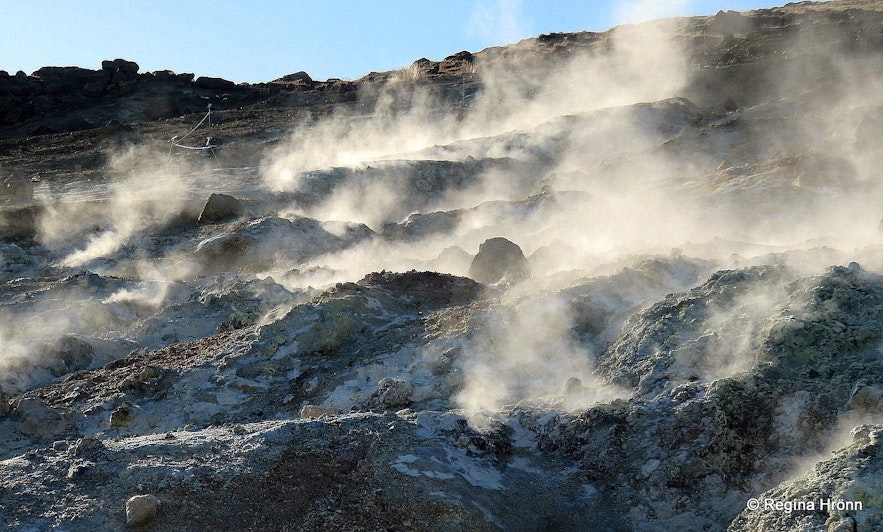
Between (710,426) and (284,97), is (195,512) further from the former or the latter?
(284,97)

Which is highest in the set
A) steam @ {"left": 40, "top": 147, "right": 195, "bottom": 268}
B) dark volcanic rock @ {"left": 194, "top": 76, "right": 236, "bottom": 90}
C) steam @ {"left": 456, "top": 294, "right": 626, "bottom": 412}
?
dark volcanic rock @ {"left": 194, "top": 76, "right": 236, "bottom": 90}

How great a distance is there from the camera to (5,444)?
19.8 ft

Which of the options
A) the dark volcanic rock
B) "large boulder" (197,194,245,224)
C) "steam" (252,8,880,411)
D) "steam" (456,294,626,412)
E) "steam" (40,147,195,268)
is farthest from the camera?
the dark volcanic rock

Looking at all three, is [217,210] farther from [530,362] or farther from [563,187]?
[530,362]

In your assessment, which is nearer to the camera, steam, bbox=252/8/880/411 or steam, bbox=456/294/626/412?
steam, bbox=456/294/626/412

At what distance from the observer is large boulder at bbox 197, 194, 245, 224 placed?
14.3 meters

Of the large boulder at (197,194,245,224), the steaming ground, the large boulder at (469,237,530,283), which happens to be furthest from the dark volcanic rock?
the large boulder at (469,237,530,283)

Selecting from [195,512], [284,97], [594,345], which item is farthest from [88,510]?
[284,97]

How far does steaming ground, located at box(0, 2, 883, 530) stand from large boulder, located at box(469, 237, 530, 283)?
0.17 ft

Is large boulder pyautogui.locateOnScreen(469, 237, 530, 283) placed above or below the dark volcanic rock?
below

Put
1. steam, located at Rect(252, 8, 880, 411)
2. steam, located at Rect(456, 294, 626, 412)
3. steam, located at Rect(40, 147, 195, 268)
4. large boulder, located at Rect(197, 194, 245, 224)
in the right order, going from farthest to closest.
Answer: large boulder, located at Rect(197, 194, 245, 224) → steam, located at Rect(40, 147, 195, 268) → steam, located at Rect(252, 8, 880, 411) → steam, located at Rect(456, 294, 626, 412)

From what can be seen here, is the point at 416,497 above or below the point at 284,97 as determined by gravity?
below

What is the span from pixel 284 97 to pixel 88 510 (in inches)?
962

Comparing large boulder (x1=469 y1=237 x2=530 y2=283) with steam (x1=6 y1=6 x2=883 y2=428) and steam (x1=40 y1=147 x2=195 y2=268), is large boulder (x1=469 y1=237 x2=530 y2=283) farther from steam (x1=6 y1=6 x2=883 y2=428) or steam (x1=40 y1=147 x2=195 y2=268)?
steam (x1=40 y1=147 x2=195 y2=268)
